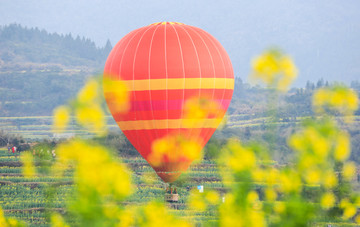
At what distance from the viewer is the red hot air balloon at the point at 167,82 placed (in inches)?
564

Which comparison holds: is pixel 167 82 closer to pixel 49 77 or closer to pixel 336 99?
pixel 336 99

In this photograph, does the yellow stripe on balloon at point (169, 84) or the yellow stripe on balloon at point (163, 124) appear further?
the yellow stripe on balloon at point (163, 124)

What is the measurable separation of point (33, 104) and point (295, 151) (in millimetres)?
92360

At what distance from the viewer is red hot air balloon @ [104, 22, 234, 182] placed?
14.3m

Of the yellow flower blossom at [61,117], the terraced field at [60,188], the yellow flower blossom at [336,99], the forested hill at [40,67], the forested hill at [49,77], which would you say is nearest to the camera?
the yellow flower blossom at [61,117]

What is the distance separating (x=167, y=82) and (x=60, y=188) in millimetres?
10823

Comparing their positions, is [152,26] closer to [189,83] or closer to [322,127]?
[189,83]

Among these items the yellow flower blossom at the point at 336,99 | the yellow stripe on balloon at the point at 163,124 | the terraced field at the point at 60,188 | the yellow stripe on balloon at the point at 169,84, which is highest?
the yellow stripe on balloon at the point at 169,84

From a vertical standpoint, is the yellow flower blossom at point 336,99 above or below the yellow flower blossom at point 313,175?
above

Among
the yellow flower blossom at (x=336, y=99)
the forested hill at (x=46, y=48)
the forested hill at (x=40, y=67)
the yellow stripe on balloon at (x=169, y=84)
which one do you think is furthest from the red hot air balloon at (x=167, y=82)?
the forested hill at (x=46, y=48)

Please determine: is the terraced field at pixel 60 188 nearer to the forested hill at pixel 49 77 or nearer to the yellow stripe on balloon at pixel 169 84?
the yellow stripe on balloon at pixel 169 84

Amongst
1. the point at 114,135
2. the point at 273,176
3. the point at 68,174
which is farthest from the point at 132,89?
the point at 114,135

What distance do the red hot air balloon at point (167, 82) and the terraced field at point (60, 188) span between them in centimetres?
368

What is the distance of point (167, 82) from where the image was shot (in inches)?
561
